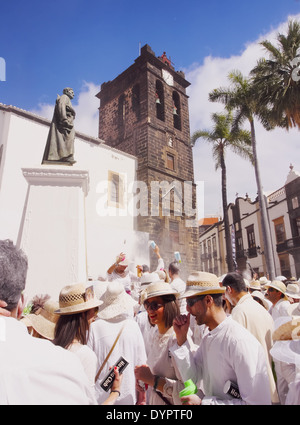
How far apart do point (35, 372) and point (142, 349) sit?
181 cm

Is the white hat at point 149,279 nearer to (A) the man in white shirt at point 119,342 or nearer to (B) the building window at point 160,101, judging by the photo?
(A) the man in white shirt at point 119,342

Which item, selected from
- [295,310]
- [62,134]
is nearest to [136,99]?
[62,134]

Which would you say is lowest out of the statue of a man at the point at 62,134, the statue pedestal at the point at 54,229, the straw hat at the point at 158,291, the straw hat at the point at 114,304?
the straw hat at the point at 114,304

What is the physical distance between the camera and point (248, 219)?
35.8 m

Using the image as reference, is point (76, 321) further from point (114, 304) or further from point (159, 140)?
point (159, 140)

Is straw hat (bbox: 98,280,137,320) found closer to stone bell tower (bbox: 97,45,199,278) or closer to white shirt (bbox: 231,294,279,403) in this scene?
white shirt (bbox: 231,294,279,403)

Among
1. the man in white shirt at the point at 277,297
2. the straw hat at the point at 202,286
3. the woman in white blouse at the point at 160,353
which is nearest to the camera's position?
the straw hat at the point at 202,286

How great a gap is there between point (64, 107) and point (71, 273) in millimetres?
4295

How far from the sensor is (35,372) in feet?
3.21

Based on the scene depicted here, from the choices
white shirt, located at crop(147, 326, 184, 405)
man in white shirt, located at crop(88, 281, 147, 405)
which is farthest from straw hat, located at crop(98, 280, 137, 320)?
white shirt, located at crop(147, 326, 184, 405)

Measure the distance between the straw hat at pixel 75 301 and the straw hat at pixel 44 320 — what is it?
38cm

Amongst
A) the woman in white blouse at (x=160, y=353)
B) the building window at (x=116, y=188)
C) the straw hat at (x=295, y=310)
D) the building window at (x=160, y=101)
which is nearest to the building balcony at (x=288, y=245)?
the building window at (x=160, y=101)

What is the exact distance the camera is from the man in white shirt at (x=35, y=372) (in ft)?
3.07

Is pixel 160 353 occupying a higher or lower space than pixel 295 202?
lower
